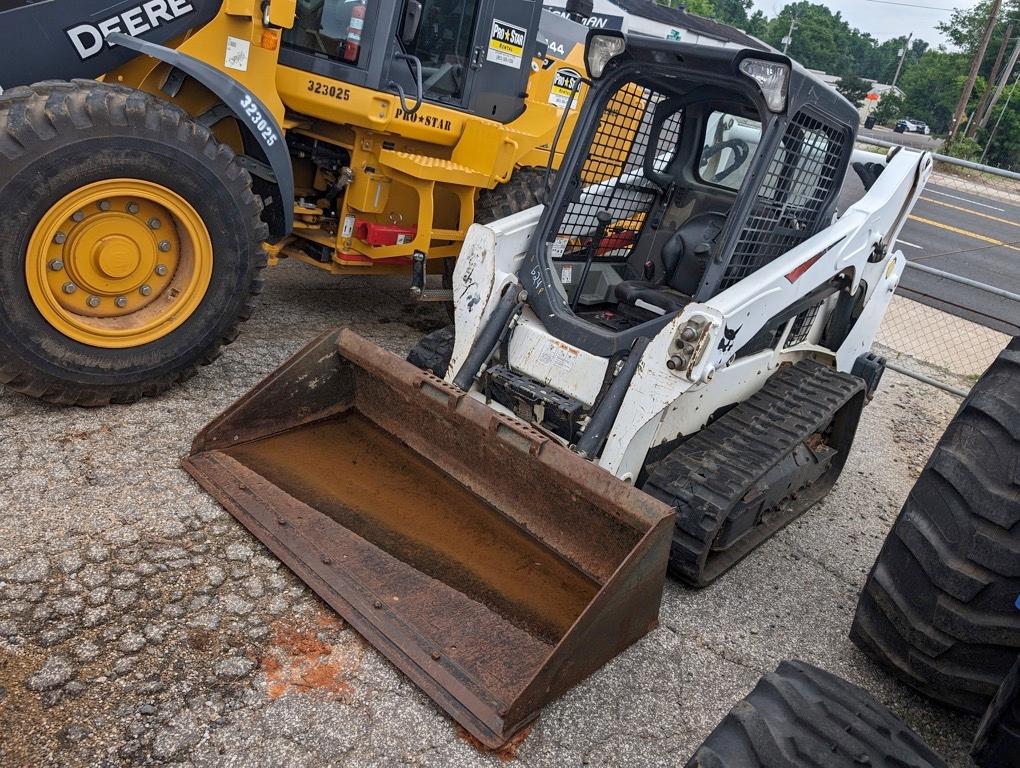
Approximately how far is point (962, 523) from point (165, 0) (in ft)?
14.1

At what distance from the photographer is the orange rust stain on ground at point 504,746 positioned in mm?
2471

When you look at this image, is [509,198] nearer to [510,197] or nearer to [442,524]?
[510,197]

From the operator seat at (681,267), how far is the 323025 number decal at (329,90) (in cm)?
201

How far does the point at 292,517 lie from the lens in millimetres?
3193

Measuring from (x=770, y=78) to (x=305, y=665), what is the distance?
9.10 feet

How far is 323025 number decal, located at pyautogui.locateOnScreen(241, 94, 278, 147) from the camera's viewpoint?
4262mm

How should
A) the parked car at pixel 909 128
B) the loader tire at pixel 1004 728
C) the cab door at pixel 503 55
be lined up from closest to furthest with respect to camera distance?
the loader tire at pixel 1004 728
the cab door at pixel 503 55
the parked car at pixel 909 128

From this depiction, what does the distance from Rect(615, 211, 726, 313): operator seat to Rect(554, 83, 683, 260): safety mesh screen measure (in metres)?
0.30

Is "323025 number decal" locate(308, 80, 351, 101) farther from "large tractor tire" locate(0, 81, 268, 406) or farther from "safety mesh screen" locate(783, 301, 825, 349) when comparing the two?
Answer: "safety mesh screen" locate(783, 301, 825, 349)

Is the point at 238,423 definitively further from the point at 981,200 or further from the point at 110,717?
the point at 981,200

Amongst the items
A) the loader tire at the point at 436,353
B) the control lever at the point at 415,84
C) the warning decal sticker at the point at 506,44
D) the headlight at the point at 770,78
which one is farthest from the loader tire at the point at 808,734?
the warning decal sticker at the point at 506,44

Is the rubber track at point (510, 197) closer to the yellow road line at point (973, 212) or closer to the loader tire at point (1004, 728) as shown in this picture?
the loader tire at point (1004, 728)

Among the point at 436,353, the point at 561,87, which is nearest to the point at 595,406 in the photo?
the point at 436,353

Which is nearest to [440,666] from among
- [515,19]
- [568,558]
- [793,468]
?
[568,558]
